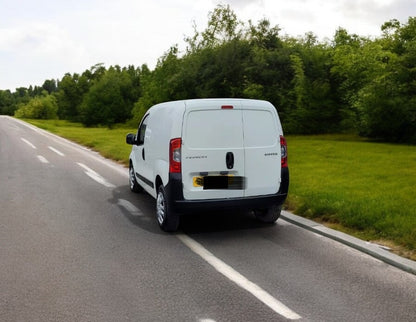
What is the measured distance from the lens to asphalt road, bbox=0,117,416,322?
152 inches

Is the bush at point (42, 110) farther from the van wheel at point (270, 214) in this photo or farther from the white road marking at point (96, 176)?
the van wheel at point (270, 214)

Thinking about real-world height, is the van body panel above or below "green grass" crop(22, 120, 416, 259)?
above

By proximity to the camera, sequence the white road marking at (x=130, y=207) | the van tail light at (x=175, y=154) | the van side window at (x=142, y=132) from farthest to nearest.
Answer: the van side window at (x=142, y=132) < the white road marking at (x=130, y=207) < the van tail light at (x=175, y=154)

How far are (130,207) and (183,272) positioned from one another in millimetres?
3660

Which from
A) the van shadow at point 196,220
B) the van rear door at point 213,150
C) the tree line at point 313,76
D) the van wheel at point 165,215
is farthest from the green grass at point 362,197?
the tree line at point 313,76

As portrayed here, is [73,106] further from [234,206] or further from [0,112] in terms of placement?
[234,206]

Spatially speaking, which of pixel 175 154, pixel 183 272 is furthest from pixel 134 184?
pixel 183 272

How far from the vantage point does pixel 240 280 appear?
14.9 ft

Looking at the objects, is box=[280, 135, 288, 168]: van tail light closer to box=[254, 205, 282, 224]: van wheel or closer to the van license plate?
box=[254, 205, 282, 224]: van wheel

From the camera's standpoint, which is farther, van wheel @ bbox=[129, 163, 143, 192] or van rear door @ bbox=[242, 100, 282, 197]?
van wheel @ bbox=[129, 163, 143, 192]

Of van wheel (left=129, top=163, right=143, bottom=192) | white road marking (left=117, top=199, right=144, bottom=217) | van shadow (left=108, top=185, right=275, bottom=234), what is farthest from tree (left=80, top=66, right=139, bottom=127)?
van shadow (left=108, top=185, right=275, bottom=234)

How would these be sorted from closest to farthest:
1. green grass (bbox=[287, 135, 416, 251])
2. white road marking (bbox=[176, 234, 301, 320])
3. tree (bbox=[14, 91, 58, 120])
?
white road marking (bbox=[176, 234, 301, 320]), green grass (bbox=[287, 135, 416, 251]), tree (bbox=[14, 91, 58, 120])

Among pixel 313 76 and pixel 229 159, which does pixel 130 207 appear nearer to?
pixel 229 159

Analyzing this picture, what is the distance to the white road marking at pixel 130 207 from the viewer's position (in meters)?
7.75
